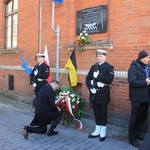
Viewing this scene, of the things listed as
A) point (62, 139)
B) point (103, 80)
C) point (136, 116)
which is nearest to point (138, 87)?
point (136, 116)

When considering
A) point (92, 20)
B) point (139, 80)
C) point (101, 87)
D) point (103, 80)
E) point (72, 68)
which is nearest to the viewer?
point (139, 80)

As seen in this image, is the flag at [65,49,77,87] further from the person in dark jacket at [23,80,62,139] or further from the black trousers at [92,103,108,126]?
the black trousers at [92,103,108,126]

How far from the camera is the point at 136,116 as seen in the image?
5164mm

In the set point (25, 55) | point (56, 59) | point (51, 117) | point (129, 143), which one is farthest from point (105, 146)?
point (25, 55)

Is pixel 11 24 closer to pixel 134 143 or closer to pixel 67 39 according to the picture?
pixel 67 39

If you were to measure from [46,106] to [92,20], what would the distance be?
2.80 m

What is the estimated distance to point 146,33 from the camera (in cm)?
580

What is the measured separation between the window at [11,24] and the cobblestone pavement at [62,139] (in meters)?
4.51

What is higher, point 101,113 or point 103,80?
point 103,80

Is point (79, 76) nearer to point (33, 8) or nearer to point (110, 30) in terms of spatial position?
point (110, 30)

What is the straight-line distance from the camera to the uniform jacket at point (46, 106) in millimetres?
5586

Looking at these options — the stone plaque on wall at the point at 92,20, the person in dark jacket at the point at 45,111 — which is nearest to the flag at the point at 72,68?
the stone plaque on wall at the point at 92,20

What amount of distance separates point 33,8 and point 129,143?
19.8ft

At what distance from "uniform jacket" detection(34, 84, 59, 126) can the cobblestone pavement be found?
0.41m
